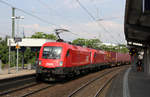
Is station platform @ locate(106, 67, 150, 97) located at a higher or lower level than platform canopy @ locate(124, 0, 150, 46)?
lower

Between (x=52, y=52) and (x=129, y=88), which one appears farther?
(x=52, y=52)

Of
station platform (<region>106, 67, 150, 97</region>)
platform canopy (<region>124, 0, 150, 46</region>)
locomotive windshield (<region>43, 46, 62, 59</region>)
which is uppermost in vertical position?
platform canopy (<region>124, 0, 150, 46</region>)

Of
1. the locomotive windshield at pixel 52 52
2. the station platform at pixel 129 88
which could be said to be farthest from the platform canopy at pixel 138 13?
the locomotive windshield at pixel 52 52

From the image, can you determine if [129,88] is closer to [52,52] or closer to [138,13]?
[138,13]

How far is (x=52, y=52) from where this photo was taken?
49.3ft

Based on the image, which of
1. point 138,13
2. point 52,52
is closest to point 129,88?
point 138,13

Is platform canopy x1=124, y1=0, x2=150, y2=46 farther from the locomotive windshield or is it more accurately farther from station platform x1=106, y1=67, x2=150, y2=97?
the locomotive windshield

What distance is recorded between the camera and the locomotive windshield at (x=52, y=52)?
14836 millimetres

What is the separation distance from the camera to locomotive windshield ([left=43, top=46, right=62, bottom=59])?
48.7 ft

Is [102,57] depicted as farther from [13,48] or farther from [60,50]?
[60,50]

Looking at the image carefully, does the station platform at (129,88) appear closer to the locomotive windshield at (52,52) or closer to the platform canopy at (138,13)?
the platform canopy at (138,13)

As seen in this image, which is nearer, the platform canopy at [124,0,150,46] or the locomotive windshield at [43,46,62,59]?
the platform canopy at [124,0,150,46]

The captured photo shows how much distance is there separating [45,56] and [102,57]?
1685 centimetres

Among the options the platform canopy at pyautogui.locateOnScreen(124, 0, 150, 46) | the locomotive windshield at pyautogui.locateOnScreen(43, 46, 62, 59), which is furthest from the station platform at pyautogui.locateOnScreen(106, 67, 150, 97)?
the locomotive windshield at pyautogui.locateOnScreen(43, 46, 62, 59)
